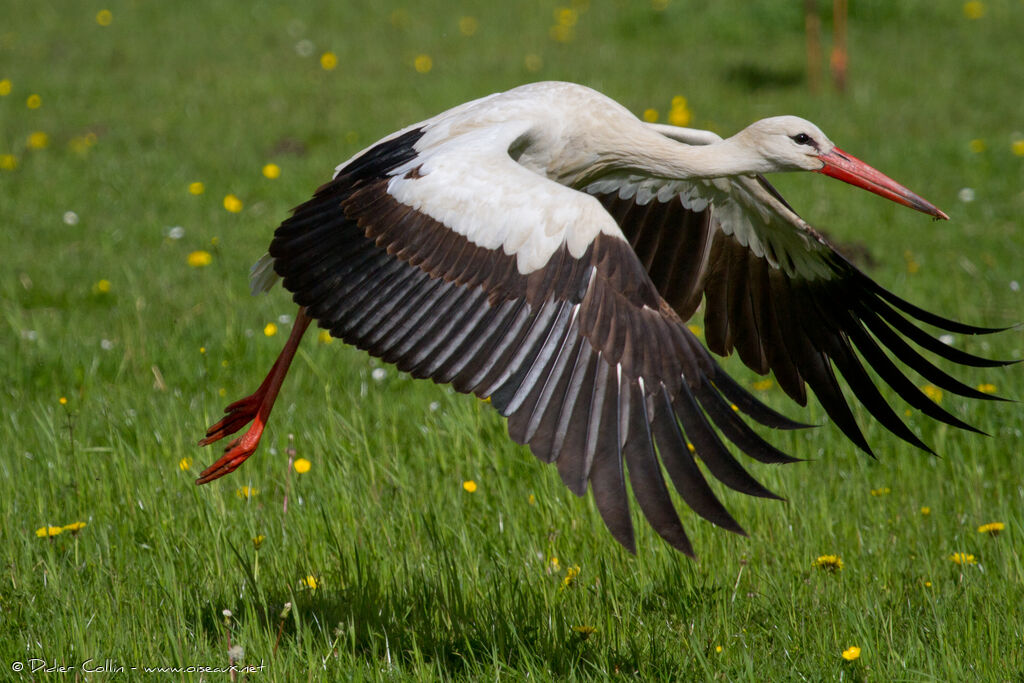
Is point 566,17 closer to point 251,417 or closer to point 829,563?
point 251,417

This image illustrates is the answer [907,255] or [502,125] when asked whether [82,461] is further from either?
[907,255]

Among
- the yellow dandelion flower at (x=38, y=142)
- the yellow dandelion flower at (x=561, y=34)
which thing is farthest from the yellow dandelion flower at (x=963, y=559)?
the yellow dandelion flower at (x=561, y=34)

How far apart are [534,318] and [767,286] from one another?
138 centimetres

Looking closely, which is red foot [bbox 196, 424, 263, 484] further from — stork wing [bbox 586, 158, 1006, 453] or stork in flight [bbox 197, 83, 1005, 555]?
stork wing [bbox 586, 158, 1006, 453]

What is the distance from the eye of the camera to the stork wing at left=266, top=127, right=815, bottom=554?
104 inches

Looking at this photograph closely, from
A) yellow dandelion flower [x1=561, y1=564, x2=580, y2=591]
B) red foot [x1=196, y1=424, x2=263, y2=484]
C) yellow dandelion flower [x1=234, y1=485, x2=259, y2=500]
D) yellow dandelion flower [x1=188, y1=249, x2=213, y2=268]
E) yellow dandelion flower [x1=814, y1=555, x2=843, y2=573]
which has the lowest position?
yellow dandelion flower [x1=814, y1=555, x2=843, y2=573]

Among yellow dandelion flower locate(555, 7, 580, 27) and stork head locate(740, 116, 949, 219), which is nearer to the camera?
stork head locate(740, 116, 949, 219)

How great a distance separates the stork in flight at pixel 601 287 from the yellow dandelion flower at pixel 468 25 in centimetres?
709

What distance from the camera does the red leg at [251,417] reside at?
359 cm

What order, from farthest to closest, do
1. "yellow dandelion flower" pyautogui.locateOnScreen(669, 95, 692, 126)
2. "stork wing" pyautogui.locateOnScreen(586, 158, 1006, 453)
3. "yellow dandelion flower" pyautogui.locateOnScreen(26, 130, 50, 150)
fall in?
"yellow dandelion flower" pyautogui.locateOnScreen(669, 95, 692, 126), "yellow dandelion flower" pyautogui.locateOnScreen(26, 130, 50, 150), "stork wing" pyautogui.locateOnScreen(586, 158, 1006, 453)

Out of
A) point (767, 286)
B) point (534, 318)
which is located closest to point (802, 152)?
point (767, 286)

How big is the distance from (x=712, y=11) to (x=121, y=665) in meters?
9.35

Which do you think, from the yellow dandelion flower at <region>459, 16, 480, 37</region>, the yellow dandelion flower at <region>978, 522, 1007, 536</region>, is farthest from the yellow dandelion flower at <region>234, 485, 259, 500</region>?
the yellow dandelion flower at <region>459, 16, 480, 37</region>

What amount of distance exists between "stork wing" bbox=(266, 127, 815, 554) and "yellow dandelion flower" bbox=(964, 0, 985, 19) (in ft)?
29.6
